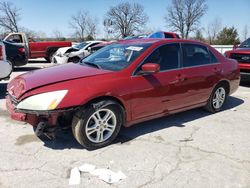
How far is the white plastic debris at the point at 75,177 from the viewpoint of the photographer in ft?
9.34

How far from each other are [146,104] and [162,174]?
1241 mm

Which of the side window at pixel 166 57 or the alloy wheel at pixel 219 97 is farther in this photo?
the alloy wheel at pixel 219 97

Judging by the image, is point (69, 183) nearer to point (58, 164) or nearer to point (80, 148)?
point (58, 164)

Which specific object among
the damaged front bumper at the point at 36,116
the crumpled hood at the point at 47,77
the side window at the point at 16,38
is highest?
the side window at the point at 16,38

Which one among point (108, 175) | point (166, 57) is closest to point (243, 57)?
point (166, 57)

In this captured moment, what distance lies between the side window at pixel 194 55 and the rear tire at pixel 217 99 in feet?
2.17

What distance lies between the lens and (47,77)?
3666mm

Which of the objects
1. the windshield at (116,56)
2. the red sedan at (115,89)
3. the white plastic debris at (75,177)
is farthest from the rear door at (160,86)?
the white plastic debris at (75,177)

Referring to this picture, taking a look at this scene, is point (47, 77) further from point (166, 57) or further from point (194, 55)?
point (194, 55)

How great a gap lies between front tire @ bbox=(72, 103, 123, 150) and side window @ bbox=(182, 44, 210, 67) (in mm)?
1708

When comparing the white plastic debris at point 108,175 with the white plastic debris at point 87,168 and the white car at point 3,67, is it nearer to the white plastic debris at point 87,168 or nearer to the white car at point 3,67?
the white plastic debris at point 87,168

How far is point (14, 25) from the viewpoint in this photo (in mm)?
58719

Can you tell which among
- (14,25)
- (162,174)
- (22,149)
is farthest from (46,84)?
(14,25)

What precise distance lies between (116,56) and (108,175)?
206 cm
